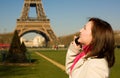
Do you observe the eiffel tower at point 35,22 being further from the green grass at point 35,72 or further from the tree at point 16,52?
the green grass at point 35,72

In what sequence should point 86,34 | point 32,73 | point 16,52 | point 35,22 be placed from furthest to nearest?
point 35,22 → point 16,52 → point 32,73 → point 86,34

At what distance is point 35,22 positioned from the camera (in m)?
83.9

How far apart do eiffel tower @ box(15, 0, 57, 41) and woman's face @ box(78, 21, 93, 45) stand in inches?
3013

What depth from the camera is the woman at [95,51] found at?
2.37 metres

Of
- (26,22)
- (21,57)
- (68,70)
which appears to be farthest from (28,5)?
(68,70)

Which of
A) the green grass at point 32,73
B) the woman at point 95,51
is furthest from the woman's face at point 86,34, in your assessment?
the green grass at point 32,73

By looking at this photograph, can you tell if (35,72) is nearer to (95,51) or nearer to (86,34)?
(86,34)

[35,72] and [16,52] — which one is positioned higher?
[35,72]

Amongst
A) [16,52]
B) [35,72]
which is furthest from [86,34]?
[16,52]

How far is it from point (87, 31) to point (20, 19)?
3136 inches

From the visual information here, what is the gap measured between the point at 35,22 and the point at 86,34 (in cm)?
8168

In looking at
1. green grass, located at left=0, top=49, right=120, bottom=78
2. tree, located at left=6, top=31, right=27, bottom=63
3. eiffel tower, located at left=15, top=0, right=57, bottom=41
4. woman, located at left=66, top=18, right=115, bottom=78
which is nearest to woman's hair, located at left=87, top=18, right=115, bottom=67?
woman, located at left=66, top=18, right=115, bottom=78

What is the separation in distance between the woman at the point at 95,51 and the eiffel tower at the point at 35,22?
7656cm

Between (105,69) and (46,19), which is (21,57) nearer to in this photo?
(105,69)
